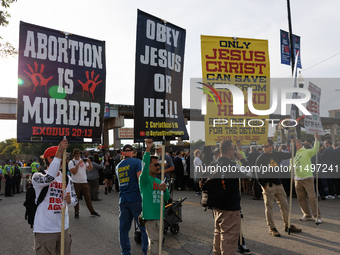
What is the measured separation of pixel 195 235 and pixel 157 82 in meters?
3.54

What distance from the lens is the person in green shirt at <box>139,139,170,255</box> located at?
13.4 feet

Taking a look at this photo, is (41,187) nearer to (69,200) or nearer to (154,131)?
(69,200)

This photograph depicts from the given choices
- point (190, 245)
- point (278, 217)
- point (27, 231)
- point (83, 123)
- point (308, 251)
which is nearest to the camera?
point (83, 123)

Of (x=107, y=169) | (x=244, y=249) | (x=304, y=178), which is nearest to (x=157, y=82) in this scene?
(x=244, y=249)

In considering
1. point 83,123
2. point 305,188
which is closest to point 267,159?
point 305,188

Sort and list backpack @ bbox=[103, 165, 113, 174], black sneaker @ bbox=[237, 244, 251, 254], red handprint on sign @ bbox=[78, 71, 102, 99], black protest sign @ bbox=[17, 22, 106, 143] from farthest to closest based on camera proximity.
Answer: backpack @ bbox=[103, 165, 113, 174] < black sneaker @ bbox=[237, 244, 251, 254] < red handprint on sign @ bbox=[78, 71, 102, 99] < black protest sign @ bbox=[17, 22, 106, 143]

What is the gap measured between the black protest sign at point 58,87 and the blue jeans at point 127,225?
4.18ft

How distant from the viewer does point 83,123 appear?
14.4ft

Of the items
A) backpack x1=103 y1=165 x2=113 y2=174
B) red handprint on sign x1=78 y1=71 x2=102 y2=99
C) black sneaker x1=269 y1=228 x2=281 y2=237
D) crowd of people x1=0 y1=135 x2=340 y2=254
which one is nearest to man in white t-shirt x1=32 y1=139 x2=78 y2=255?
crowd of people x1=0 y1=135 x2=340 y2=254

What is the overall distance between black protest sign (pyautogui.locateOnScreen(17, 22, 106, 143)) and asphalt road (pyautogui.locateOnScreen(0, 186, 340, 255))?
2555mm

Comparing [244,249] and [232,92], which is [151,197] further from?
[232,92]

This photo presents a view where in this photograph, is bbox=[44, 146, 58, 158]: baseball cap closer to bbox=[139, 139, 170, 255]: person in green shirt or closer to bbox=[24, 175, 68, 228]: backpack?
bbox=[24, 175, 68, 228]: backpack

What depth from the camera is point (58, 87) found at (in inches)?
166

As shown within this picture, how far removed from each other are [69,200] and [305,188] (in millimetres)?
5875
